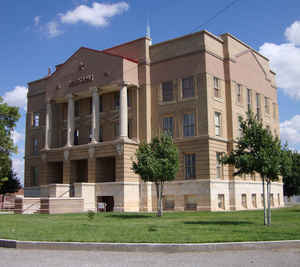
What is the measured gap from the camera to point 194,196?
35906 millimetres

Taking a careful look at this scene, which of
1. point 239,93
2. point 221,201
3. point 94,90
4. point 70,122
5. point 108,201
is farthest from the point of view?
point 70,122

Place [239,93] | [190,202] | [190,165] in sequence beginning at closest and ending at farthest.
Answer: [190,202] → [190,165] → [239,93]

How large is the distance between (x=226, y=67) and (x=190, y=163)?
400 inches

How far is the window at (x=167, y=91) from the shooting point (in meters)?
39.0

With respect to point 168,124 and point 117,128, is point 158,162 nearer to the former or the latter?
point 168,124

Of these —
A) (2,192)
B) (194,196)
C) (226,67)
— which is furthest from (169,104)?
(2,192)

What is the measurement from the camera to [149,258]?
1163cm

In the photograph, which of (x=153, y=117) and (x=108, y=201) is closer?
(x=153, y=117)

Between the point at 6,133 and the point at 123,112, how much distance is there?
11.7 m

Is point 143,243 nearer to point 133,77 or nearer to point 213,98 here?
point 213,98

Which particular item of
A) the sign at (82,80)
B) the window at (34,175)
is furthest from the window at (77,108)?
the window at (34,175)

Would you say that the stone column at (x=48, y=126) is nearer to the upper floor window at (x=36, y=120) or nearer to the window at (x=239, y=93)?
the upper floor window at (x=36, y=120)

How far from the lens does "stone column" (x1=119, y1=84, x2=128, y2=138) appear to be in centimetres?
3812

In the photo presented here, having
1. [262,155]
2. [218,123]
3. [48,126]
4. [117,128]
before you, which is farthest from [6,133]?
[262,155]
